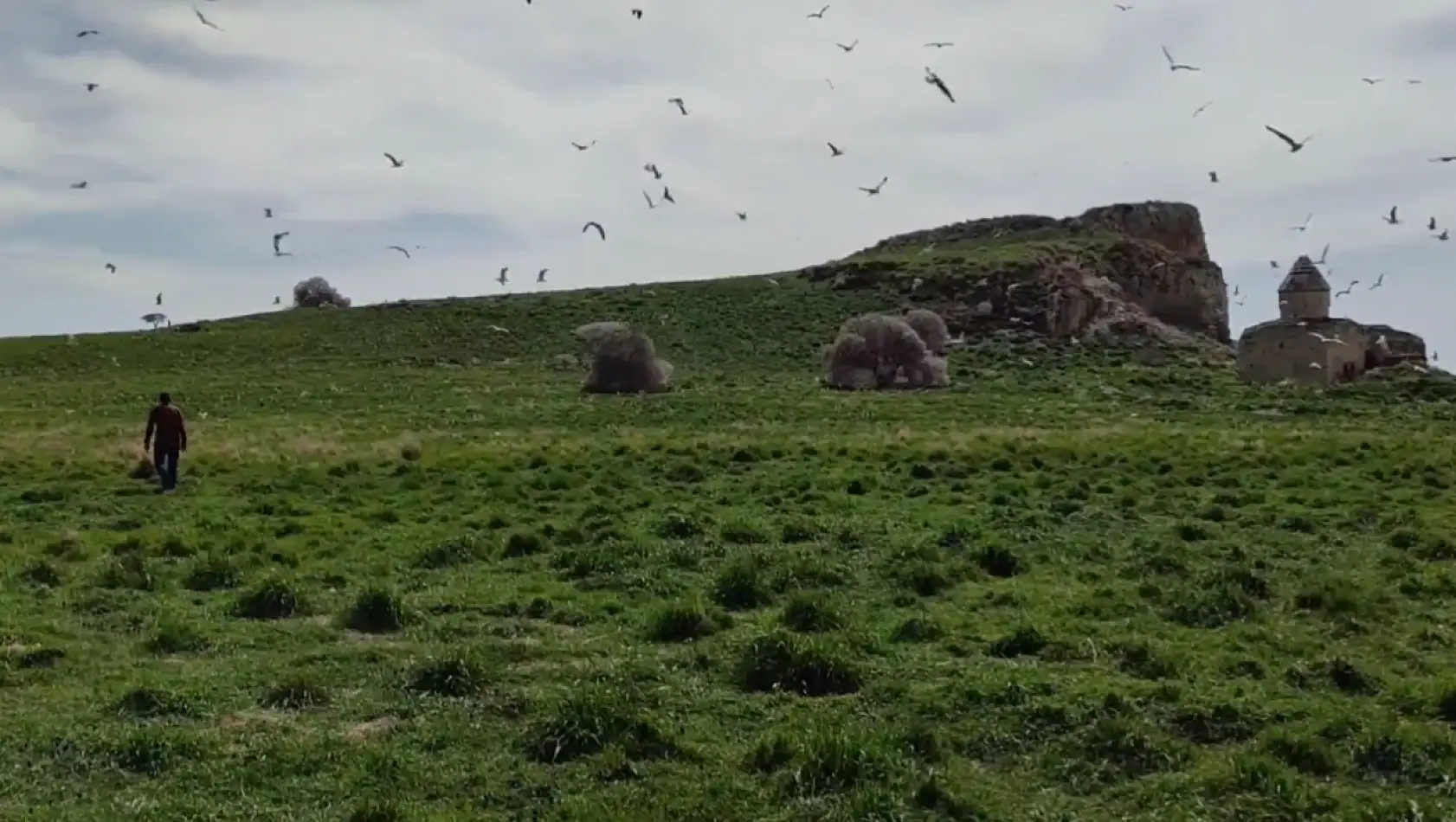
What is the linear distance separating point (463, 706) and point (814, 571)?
19.3 feet

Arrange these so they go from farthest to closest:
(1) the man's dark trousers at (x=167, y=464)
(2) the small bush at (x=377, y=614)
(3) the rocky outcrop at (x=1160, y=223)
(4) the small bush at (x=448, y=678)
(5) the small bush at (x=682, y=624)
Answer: (3) the rocky outcrop at (x=1160, y=223) → (1) the man's dark trousers at (x=167, y=464) → (2) the small bush at (x=377, y=614) → (5) the small bush at (x=682, y=624) → (4) the small bush at (x=448, y=678)

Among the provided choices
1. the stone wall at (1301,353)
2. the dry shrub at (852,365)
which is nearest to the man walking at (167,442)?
the dry shrub at (852,365)

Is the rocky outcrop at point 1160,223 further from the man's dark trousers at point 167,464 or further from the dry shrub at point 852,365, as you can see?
the man's dark trousers at point 167,464

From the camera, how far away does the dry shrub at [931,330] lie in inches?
2643

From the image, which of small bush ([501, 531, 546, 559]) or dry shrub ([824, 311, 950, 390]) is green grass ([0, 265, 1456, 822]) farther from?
dry shrub ([824, 311, 950, 390])

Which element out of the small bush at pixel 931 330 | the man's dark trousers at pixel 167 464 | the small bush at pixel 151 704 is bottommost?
the small bush at pixel 151 704

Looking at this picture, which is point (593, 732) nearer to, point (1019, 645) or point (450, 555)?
point (1019, 645)

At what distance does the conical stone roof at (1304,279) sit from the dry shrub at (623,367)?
97.4 feet

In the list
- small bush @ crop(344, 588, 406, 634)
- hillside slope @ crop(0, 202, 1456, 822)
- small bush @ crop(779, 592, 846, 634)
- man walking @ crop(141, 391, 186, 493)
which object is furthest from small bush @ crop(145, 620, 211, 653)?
man walking @ crop(141, 391, 186, 493)

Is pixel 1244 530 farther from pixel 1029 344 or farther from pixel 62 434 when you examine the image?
pixel 1029 344

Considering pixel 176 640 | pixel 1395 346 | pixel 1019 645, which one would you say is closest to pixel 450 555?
pixel 176 640

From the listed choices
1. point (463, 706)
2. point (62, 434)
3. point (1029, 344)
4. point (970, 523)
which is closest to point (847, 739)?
point (463, 706)

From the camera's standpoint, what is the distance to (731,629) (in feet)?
43.7

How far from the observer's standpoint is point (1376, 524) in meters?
20.0
